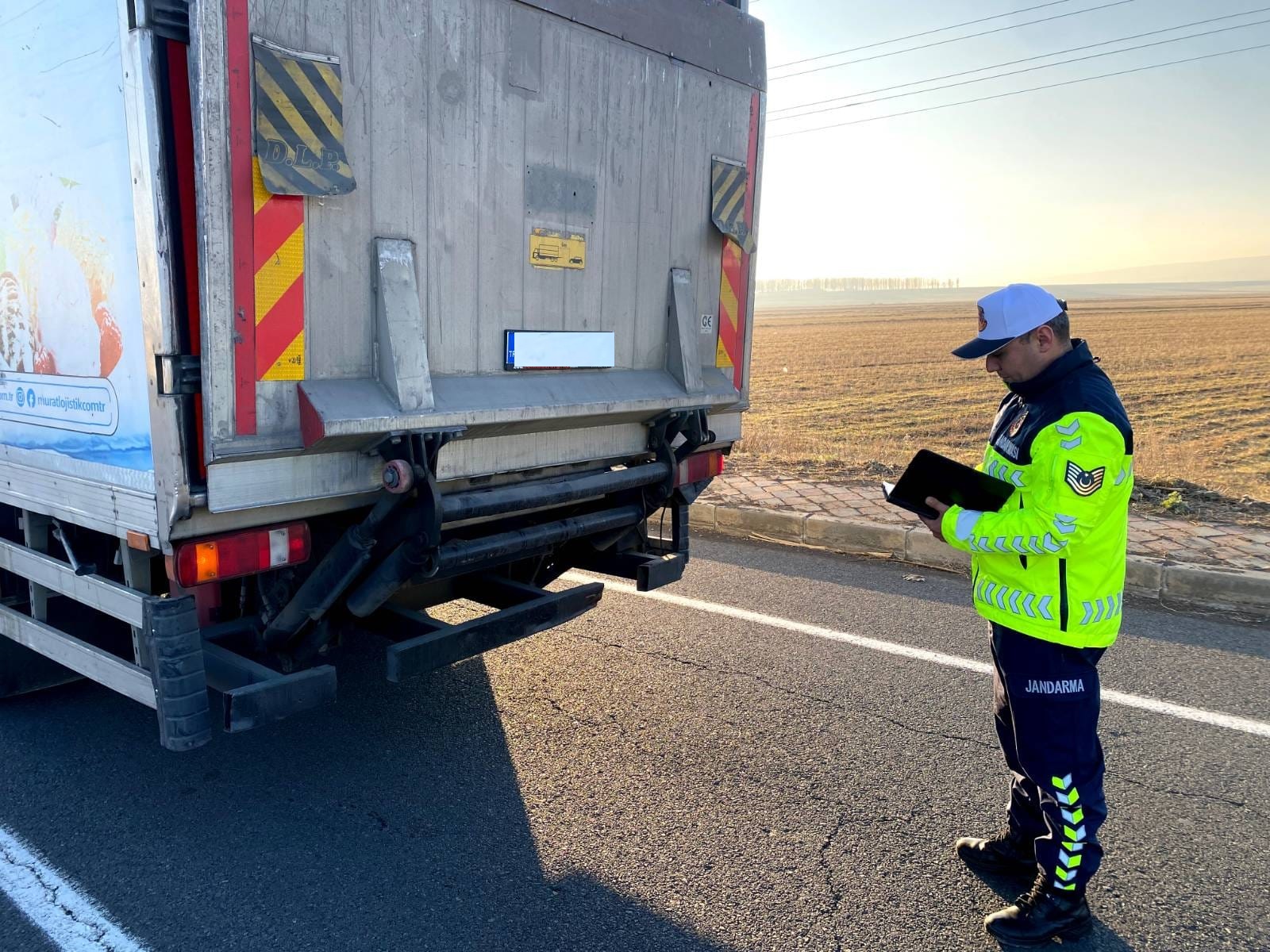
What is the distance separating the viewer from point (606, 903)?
2900 millimetres

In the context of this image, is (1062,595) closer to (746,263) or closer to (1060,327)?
(1060,327)

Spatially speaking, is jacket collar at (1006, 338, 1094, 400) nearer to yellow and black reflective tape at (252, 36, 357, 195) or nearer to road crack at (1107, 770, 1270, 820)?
road crack at (1107, 770, 1270, 820)


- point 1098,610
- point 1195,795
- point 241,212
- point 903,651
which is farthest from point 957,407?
point 241,212

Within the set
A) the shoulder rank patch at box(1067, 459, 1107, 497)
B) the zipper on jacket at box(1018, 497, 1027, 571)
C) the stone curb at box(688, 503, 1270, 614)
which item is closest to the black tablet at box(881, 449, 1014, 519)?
the zipper on jacket at box(1018, 497, 1027, 571)

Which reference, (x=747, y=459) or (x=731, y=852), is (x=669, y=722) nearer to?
(x=731, y=852)

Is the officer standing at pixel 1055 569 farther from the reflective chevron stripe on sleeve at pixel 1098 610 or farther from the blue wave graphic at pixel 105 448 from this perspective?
the blue wave graphic at pixel 105 448

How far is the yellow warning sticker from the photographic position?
354 cm

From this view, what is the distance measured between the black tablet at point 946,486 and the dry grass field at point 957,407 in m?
6.18

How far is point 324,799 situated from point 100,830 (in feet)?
2.45

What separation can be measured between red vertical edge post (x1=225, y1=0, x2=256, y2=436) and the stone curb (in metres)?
4.96

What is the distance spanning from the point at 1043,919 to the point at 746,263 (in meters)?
3.02

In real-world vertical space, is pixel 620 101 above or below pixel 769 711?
above

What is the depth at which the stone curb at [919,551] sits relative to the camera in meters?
5.68

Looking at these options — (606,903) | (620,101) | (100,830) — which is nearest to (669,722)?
(606,903)
